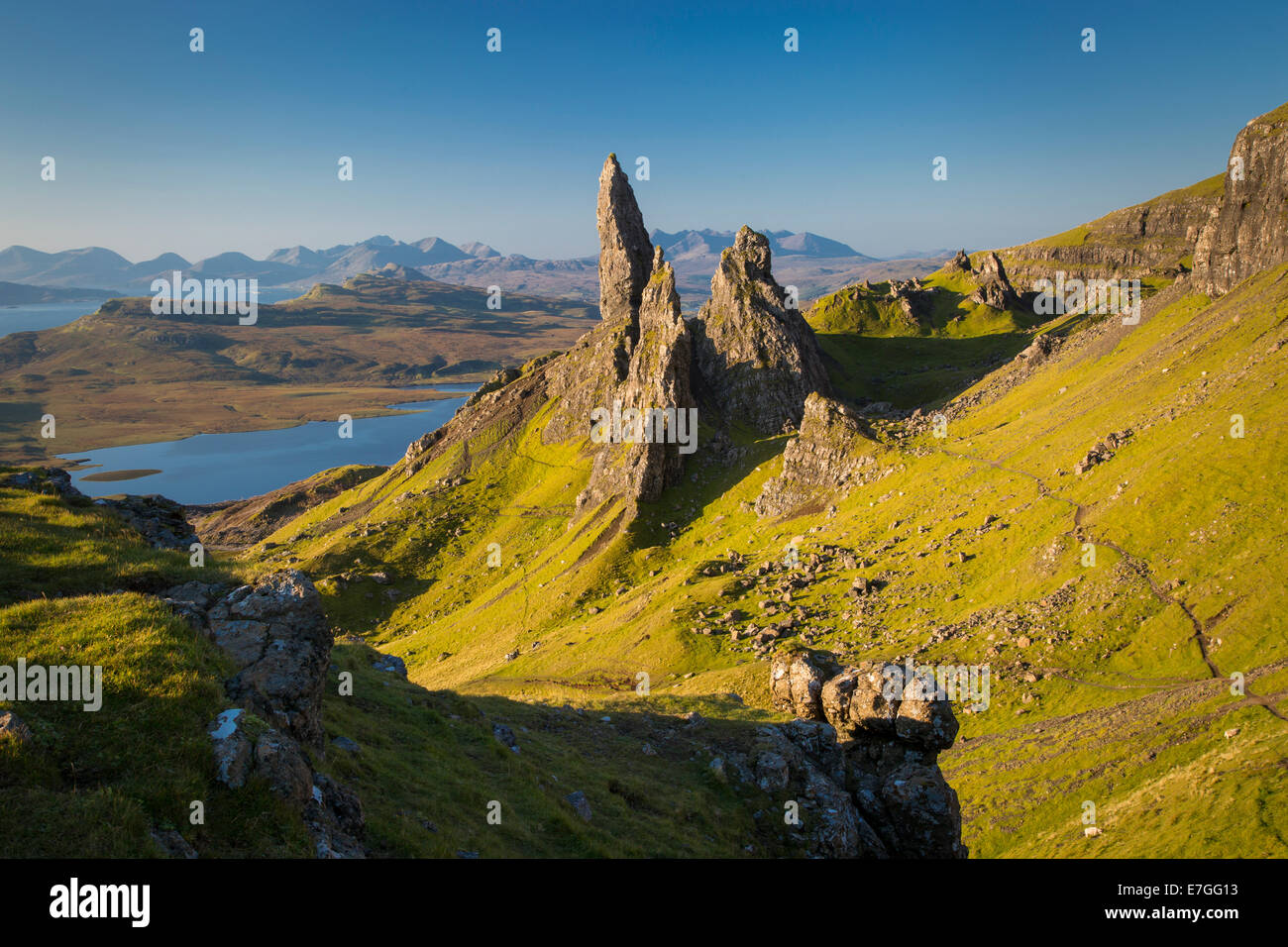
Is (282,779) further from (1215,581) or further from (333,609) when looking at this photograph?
(333,609)

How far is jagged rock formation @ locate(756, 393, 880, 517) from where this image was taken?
89125 millimetres

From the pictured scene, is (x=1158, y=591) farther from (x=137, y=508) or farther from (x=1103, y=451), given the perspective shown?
(x=137, y=508)

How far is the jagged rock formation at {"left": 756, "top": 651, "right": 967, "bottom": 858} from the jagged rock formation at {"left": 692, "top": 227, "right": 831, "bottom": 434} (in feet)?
291

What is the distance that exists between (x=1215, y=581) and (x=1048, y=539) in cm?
1218

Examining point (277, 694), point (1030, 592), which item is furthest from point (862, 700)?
point (1030, 592)

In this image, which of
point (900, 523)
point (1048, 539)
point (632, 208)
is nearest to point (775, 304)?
point (632, 208)

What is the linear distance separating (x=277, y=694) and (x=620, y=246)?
487ft

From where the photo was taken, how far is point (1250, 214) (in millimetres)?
93438

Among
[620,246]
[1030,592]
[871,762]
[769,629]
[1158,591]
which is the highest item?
[620,246]

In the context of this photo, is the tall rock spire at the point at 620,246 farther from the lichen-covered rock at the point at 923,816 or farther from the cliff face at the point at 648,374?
the lichen-covered rock at the point at 923,816

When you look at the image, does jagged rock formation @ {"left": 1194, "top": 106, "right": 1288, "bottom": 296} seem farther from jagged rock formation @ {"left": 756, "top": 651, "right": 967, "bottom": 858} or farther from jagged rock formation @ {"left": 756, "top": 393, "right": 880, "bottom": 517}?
jagged rock formation @ {"left": 756, "top": 651, "right": 967, "bottom": 858}

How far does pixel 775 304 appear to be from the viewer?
139750 mm

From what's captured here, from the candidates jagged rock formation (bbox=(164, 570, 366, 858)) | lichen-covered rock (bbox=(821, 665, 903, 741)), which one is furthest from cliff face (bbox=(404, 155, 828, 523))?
jagged rock formation (bbox=(164, 570, 366, 858))

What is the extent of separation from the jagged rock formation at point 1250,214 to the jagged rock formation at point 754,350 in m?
63.6
